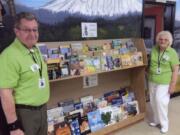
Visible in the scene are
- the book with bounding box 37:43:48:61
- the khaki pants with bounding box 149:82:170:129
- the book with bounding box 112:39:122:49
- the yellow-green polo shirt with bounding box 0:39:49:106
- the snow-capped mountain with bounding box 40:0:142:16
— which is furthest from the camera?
the book with bounding box 112:39:122:49

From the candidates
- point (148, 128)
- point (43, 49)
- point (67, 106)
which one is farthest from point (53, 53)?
point (148, 128)

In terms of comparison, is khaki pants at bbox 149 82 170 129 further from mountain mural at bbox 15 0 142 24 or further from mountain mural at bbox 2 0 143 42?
mountain mural at bbox 15 0 142 24

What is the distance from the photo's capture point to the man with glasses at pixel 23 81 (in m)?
1.64

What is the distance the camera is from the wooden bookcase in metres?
2.94

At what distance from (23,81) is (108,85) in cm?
198

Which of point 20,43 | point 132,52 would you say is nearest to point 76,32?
point 132,52

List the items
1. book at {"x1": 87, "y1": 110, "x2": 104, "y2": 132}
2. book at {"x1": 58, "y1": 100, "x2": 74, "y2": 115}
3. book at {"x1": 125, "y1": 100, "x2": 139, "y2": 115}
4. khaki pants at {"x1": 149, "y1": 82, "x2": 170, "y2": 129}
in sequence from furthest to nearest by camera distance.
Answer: book at {"x1": 125, "y1": 100, "x2": 139, "y2": 115}, khaki pants at {"x1": 149, "y1": 82, "x2": 170, "y2": 129}, book at {"x1": 87, "y1": 110, "x2": 104, "y2": 132}, book at {"x1": 58, "y1": 100, "x2": 74, "y2": 115}

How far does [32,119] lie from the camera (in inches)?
72.9

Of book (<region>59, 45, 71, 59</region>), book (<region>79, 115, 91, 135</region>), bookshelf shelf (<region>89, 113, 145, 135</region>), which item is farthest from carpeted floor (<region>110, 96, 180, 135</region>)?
book (<region>59, 45, 71, 59</region>)

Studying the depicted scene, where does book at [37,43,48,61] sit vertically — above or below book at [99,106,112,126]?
above

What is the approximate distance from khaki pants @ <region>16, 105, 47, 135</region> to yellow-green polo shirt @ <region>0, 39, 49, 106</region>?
2.6 inches

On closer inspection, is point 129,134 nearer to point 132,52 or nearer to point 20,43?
point 132,52

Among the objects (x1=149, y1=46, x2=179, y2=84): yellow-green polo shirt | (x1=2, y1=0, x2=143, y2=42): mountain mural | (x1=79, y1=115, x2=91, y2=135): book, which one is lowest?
(x1=79, y1=115, x2=91, y2=135): book

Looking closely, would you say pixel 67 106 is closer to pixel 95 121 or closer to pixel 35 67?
pixel 95 121
